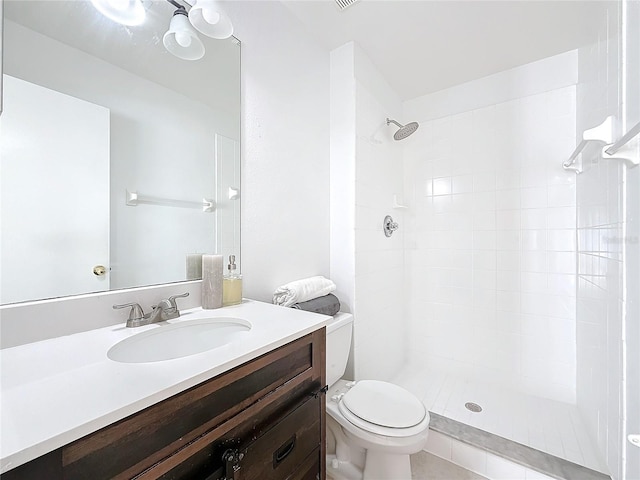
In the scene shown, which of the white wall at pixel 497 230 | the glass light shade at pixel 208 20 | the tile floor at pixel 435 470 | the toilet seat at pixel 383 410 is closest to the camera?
the glass light shade at pixel 208 20

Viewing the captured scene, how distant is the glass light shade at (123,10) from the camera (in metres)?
0.88

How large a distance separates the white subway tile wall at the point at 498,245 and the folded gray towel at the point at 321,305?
116cm

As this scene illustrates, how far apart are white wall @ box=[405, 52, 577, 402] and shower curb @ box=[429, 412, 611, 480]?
690mm

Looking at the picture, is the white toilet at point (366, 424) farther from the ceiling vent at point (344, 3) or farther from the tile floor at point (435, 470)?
the ceiling vent at point (344, 3)

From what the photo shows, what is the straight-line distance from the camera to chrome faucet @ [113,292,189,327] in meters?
0.84

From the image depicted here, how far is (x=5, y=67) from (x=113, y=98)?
231 millimetres

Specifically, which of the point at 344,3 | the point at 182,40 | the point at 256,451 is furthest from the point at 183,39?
the point at 256,451

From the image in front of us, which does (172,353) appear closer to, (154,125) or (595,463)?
(154,125)

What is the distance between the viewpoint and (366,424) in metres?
1.12

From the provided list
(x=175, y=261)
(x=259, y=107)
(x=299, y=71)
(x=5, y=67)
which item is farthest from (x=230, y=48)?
(x=175, y=261)

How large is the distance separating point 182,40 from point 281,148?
56 centimetres

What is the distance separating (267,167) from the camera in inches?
52.7

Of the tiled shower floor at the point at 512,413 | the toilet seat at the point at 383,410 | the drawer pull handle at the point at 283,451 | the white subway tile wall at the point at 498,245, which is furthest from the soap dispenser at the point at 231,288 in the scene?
the white subway tile wall at the point at 498,245

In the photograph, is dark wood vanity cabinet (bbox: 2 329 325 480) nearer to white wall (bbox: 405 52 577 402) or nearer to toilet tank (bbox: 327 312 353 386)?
toilet tank (bbox: 327 312 353 386)
